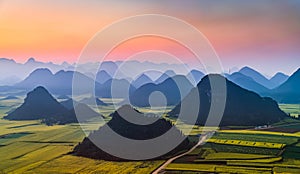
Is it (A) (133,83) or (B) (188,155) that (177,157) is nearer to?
(B) (188,155)

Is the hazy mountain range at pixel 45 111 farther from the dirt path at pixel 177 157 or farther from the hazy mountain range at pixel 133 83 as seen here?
the dirt path at pixel 177 157

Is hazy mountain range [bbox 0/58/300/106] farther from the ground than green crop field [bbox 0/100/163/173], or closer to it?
farther from the ground

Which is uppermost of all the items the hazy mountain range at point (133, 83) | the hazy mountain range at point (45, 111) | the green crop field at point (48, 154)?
the hazy mountain range at point (133, 83)

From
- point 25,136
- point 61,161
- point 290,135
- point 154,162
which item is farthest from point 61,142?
point 290,135

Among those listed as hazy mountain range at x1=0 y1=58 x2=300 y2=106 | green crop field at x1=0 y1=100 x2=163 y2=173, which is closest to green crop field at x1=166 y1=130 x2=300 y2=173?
green crop field at x1=0 y1=100 x2=163 y2=173

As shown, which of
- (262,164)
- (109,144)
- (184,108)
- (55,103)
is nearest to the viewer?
(262,164)

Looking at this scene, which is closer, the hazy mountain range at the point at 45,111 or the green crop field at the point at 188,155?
the green crop field at the point at 188,155

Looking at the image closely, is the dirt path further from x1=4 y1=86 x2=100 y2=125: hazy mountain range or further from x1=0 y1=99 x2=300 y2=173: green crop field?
x1=4 y1=86 x2=100 y2=125: hazy mountain range

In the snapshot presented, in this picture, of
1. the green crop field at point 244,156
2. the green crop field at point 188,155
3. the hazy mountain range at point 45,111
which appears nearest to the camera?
the green crop field at point 244,156

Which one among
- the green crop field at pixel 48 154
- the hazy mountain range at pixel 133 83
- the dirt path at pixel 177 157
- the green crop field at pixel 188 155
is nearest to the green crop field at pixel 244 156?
the green crop field at pixel 188 155

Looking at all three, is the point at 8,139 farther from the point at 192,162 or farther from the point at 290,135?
the point at 290,135

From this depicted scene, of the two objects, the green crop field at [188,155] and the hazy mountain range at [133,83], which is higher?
the hazy mountain range at [133,83]
